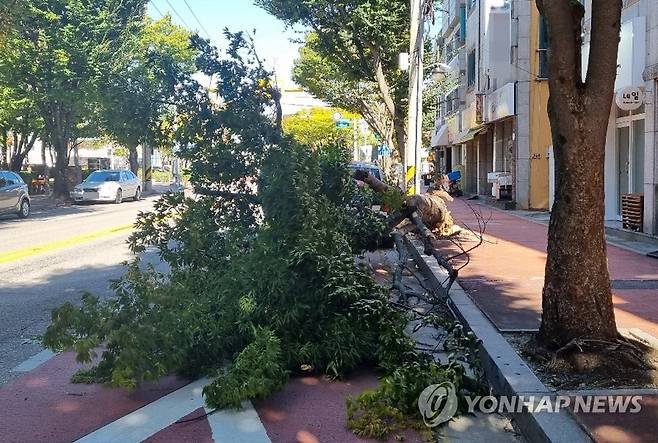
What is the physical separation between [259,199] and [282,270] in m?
1.23

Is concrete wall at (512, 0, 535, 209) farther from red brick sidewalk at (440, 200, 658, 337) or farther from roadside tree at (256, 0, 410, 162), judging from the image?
red brick sidewalk at (440, 200, 658, 337)

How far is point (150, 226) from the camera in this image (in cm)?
686

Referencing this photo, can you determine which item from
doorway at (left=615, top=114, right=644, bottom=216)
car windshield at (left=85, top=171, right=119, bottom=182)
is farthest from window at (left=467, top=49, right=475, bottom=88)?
car windshield at (left=85, top=171, right=119, bottom=182)

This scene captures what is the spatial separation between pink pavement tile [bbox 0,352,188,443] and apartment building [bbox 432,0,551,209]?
548 inches

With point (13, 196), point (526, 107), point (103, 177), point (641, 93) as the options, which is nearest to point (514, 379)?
point (641, 93)

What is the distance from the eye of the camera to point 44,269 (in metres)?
11.5

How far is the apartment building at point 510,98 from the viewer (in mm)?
22125

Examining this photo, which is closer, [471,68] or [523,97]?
[523,97]

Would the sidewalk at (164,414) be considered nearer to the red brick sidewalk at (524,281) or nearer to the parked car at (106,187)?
the red brick sidewalk at (524,281)

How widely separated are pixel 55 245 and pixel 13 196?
9.60m

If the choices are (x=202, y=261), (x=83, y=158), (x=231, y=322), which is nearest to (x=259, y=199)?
(x=202, y=261)

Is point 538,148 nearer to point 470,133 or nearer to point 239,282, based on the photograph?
point 470,133

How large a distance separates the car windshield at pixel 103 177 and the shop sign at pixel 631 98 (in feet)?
84.2

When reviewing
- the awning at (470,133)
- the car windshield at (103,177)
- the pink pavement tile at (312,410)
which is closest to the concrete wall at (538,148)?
the awning at (470,133)
